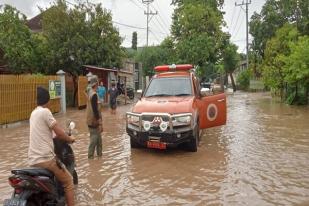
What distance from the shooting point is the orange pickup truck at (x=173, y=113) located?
9.92m

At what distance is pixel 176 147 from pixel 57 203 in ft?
18.4

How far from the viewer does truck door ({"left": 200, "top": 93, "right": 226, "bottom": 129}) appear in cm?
1161

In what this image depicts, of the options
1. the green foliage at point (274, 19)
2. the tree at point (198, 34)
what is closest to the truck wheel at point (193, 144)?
the green foliage at point (274, 19)

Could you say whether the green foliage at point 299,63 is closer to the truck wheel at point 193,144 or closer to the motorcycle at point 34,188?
the truck wheel at point 193,144

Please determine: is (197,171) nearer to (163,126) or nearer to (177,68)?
(163,126)

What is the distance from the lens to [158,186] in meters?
7.61

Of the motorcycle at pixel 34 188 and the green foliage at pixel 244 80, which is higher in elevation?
the green foliage at pixel 244 80

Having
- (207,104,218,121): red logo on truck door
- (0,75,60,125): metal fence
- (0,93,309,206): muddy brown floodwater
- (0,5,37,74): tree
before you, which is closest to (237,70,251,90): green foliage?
(0,5,37,74): tree

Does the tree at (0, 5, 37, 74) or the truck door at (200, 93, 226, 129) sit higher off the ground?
the tree at (0, 5, 37, 74)

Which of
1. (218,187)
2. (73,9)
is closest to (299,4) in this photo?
(73,9)

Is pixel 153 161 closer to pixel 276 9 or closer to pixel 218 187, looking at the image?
pixel 218 187

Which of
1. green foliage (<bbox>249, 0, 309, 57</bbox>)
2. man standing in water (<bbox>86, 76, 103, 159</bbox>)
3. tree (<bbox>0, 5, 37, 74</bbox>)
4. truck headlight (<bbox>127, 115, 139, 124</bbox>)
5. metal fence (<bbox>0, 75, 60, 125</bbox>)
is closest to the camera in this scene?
man standing in water (<bbox>86, 76, 103, 159</bbox>)

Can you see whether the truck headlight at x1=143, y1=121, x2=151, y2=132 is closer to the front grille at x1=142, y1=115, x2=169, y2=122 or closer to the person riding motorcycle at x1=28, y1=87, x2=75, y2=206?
the front grille at x1=142, y1=115, x2=169, y2=122

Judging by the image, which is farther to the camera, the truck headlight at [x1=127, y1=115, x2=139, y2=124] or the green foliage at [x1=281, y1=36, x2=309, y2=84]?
the green foliage at [x1=281, y1=36, x2=309, y2=84]
